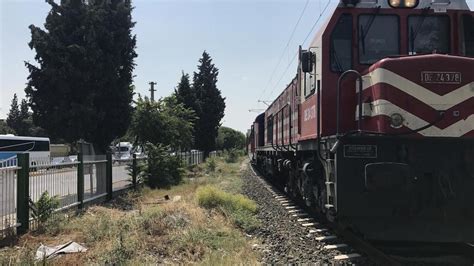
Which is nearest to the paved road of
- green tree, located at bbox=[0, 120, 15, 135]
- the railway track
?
the railway track

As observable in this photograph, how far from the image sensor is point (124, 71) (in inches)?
758

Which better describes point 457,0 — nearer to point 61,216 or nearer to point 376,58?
point 376,58

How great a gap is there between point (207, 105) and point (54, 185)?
132 ft

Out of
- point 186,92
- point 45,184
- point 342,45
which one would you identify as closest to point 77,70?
point 45,184

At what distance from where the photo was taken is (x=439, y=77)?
7.21 meters

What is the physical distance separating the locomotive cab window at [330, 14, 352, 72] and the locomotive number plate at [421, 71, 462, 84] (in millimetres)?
1541

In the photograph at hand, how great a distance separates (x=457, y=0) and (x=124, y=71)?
43.7ft

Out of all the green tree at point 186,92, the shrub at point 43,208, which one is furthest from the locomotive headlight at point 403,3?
the green tree at point 186,92

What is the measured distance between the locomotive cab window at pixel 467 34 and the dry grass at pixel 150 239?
4.85 m

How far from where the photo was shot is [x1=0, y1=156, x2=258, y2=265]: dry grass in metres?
6.93

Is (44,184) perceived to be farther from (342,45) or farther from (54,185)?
(342,45)

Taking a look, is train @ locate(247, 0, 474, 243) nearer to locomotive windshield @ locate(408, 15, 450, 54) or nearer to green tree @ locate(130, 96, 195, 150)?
locomotive windshield @ locate(408, 15, 450, 54)

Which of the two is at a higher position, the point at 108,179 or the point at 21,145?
the point at 21,145

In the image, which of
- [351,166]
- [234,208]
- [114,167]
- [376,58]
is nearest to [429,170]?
[351,166]
